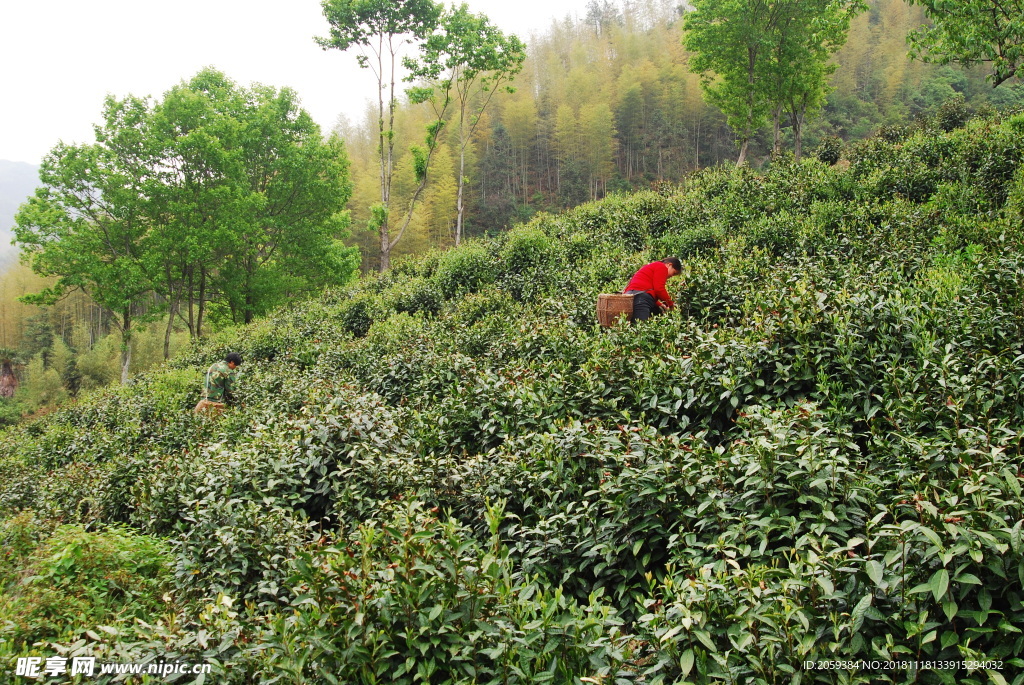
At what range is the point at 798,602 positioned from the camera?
85.7 inches

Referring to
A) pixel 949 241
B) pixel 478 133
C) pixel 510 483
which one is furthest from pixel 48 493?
pixel 478 133

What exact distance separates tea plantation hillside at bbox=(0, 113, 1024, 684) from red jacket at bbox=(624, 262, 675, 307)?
33 cm

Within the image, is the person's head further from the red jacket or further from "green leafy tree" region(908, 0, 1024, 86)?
"green leafy tree" region(908, 0, 1024, 86)

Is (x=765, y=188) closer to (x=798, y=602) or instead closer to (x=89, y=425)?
(x=798, y=602)

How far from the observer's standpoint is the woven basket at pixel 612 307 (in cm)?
705

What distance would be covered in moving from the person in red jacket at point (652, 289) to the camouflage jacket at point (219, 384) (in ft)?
21.8

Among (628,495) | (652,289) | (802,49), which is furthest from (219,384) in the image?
(802,49)

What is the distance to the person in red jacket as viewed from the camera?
702cm

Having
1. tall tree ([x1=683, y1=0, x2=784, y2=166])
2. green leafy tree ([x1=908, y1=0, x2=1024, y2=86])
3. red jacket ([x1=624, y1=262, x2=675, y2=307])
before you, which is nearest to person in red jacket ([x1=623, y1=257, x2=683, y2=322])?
red jacket ([x1=624, y1=262, x2=675, y2=307])

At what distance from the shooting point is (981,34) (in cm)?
Answer: 1043

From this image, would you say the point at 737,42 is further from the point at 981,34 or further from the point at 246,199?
the point at 246,199

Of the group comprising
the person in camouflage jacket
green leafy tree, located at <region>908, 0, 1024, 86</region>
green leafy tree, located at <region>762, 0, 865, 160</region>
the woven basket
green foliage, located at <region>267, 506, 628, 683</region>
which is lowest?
the person in camouflage jacket

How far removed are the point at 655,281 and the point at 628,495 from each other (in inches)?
175

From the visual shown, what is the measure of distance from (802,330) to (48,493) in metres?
8.27
